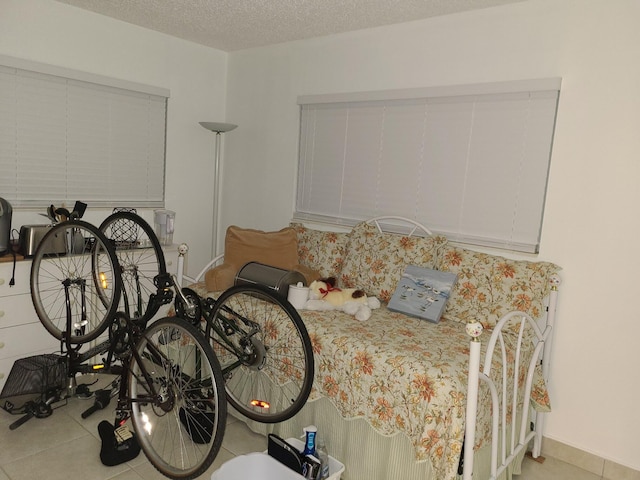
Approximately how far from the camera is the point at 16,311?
286 cm

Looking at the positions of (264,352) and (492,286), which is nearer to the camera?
(264,352)

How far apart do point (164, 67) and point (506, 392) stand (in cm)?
333

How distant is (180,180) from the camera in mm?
4062

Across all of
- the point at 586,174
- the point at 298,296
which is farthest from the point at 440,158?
the point at 298,296

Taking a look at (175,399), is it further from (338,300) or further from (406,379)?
(338,300)

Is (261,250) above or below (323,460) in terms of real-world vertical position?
above

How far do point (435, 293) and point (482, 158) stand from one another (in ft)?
2.80

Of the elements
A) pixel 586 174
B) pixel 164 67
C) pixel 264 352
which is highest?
pixel 164 67

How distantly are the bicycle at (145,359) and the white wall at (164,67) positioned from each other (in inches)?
22.5

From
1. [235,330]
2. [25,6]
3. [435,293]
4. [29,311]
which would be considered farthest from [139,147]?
[435,293]

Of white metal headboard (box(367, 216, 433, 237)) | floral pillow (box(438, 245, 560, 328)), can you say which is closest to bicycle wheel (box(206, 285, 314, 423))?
floral pillow (box(438, 245, 560, 328))

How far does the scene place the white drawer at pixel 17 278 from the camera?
2777 millimetres

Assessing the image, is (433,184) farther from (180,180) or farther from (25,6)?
(25,6)

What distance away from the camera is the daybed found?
1.94m
